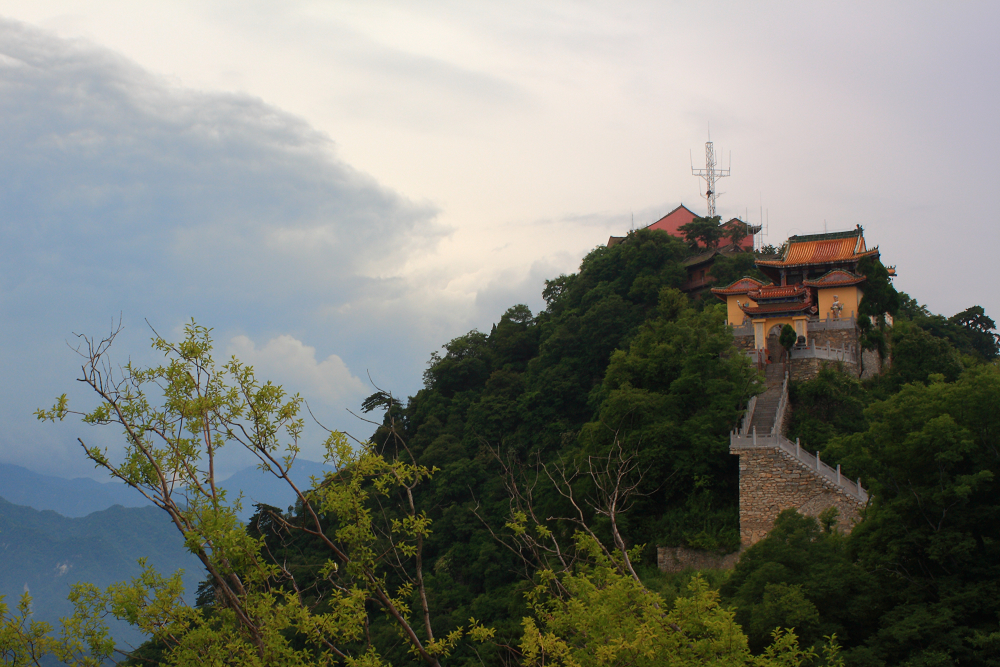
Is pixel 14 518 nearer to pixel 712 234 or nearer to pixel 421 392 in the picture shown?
pixel 421 392

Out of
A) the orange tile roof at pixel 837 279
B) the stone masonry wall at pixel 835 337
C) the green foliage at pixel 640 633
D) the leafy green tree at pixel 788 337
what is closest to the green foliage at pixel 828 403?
the leafy green tree at pixel 788 337

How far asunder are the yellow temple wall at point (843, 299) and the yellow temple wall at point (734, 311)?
8.65ft

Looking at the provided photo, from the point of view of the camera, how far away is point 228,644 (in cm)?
834

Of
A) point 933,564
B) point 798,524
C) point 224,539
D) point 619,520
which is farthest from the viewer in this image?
point 619,520

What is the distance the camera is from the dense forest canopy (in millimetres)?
8812

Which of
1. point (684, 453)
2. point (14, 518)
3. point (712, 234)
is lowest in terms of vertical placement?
point (14, 518)

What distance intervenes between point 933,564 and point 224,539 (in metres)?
12.1

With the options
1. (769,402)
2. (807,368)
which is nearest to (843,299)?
(807,368)

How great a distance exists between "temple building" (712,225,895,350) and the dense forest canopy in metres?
0.86

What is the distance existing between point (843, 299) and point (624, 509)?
665 inches

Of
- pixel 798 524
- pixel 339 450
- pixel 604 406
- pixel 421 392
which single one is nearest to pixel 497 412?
pixel 421 392

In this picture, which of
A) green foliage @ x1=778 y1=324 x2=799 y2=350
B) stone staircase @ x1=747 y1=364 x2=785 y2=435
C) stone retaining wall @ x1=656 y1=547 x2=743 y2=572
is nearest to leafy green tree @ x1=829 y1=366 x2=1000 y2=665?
stone retaining wall @ x1=656 y1=547 x2=743 y2=572

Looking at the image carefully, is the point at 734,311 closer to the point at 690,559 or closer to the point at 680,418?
the point at 680,418

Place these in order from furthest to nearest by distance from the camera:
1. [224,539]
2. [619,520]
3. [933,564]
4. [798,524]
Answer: [619,520], [798,524], [933,564], [224,539]
